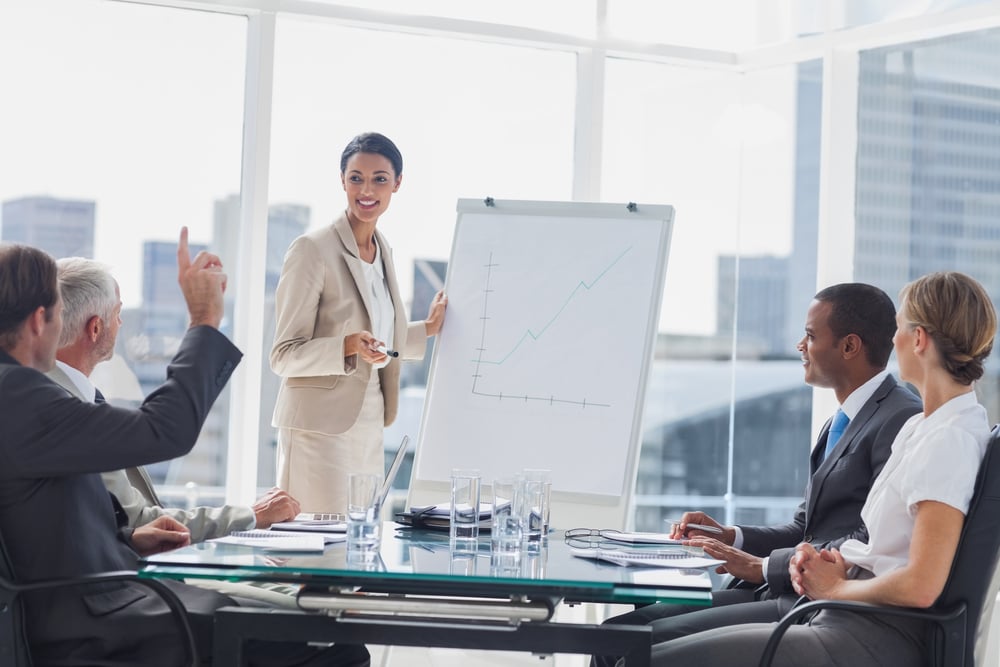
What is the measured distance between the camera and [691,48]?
4617 mm

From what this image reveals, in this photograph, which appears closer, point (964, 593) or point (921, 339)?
point (964, 593)

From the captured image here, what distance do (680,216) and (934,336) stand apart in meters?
2.62

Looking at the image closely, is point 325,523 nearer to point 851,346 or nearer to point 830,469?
point 830,469

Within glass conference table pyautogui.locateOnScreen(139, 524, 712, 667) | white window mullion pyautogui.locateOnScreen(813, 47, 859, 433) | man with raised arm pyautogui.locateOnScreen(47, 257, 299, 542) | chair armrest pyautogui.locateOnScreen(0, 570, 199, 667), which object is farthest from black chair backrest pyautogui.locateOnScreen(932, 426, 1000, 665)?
white window mullion pyautogui.locateOnScreen(813, 47, 859, 433)

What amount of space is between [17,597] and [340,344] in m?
1.52

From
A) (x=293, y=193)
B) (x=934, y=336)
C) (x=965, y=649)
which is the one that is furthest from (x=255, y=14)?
(x=965, y=649)

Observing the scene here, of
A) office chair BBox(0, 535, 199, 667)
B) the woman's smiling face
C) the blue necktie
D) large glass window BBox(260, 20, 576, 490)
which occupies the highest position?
large glass window BBox(260, 20, 576, 490)

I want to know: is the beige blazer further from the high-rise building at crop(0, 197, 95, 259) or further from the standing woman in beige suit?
the high-rise building at crop(0, 197, 95, 259)

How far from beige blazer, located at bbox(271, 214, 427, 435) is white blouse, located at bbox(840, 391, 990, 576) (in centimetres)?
180

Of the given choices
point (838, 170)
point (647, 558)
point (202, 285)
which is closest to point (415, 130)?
point (838, 170)

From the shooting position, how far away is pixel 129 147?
4.20m

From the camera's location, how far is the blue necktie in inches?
108

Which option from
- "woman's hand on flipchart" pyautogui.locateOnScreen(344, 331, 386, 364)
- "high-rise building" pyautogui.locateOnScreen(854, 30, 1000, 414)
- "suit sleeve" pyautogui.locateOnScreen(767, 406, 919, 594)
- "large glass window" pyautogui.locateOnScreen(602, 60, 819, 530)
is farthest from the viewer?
"large glass window" pyautogui.locateOnScreen(602, 60, 819, 530)

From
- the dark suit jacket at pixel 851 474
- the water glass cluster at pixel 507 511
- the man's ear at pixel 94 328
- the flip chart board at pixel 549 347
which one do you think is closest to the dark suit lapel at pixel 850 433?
the dark suit jacket at pixel 851 474
